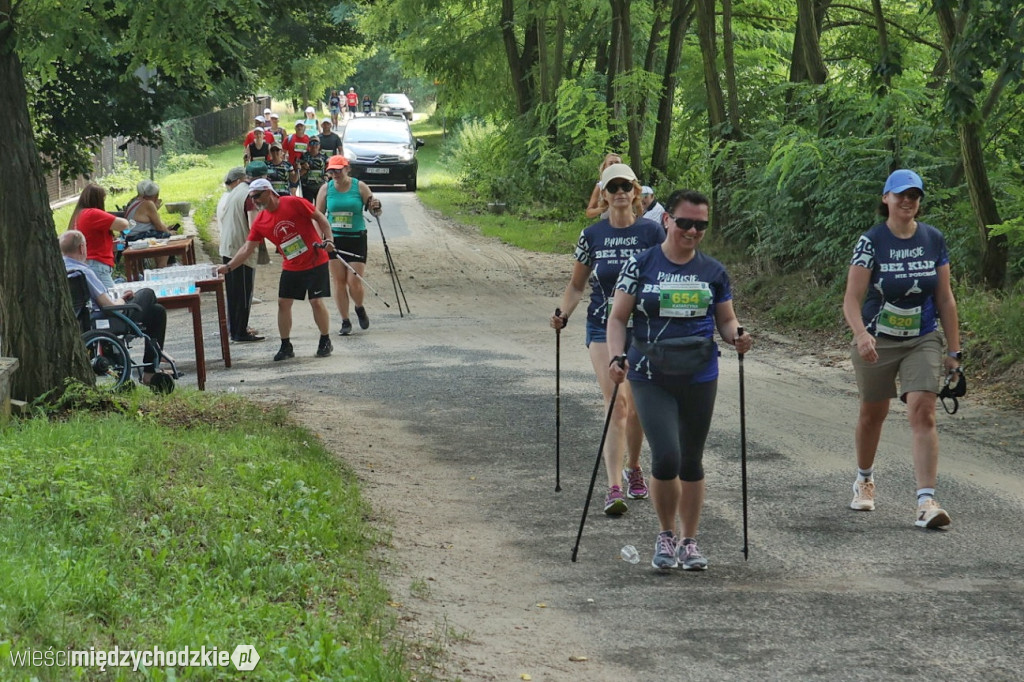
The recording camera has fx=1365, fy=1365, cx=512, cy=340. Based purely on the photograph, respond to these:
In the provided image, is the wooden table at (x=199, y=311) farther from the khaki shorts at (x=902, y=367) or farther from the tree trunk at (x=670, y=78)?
the tree trunk at (x=670, y=78)

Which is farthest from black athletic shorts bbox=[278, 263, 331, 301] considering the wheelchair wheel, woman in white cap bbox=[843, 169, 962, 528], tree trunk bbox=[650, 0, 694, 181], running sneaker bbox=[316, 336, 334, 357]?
tree trunk bbox=[650, 0, 694, 181]

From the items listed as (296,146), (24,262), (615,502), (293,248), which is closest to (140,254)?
(293,248)

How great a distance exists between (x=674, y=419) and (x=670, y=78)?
19.5 m

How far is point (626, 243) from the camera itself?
8.10m

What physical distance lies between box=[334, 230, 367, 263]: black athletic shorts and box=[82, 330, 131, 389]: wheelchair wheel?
16.7 feet

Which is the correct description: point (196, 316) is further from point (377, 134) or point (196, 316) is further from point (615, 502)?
point (377, 134)

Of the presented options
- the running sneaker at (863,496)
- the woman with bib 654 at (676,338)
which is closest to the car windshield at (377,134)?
the running sneaker at (863,496)

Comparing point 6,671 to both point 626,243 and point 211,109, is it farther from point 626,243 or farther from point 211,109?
point 211,109

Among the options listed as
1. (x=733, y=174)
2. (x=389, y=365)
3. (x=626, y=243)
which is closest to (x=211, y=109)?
(x=733, y=174)

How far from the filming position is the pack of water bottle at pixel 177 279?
1330cm

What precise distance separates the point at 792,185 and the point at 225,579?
13.4 meters

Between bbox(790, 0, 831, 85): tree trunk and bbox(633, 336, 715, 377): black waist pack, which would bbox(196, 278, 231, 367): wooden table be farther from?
bbox(790, 0, 831, 85): tree trunk

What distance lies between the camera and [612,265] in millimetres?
8133

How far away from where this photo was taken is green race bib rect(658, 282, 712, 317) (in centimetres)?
671
